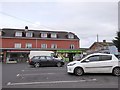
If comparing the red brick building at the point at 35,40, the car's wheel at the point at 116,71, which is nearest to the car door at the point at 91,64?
the car's wheel at the point at 116,71

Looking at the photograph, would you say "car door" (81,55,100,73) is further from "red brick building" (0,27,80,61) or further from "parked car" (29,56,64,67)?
"red brick building" (0,27,80,61)

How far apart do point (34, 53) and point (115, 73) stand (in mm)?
24436

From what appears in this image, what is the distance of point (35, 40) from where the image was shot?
47469mm

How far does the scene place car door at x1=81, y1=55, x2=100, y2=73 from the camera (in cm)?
1408

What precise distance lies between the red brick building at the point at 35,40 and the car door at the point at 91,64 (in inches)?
1191

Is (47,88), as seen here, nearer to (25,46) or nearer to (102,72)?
(102,72)

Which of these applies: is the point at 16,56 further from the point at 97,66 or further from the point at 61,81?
the point at 61,81

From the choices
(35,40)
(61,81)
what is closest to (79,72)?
(61,81)

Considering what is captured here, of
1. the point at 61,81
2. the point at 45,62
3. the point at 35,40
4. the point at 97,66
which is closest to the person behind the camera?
the point at 61,81

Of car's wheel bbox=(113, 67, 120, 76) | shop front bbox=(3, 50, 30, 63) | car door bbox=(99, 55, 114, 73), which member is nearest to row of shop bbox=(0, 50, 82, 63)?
shop front bbox=(3, 50, 30, 63)

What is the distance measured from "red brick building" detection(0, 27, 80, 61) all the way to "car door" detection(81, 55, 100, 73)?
99.3 feet

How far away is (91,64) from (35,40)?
34415mm

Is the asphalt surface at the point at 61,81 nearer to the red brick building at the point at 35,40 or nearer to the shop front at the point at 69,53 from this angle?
the red brick building at the point at 35,40

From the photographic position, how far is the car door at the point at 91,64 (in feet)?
46.2
